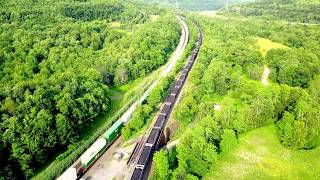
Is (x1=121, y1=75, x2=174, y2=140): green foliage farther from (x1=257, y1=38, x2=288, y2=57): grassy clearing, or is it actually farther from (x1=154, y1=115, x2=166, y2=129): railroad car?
(x1=257, y1=38, x2=288, y2=57): grassy clearing

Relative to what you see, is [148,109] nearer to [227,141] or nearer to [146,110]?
[146,110]

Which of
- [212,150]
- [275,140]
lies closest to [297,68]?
[275,140]

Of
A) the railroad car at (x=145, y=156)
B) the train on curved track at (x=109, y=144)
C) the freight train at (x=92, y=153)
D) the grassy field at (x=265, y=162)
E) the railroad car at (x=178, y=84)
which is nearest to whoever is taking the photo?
the freight train at (x=92, y=153)

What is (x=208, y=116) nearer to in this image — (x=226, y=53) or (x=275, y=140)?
(x=275, y=140)

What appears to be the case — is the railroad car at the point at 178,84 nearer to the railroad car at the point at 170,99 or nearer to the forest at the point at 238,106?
the forest at the point at 238,106

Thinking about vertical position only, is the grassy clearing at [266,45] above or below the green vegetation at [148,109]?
above

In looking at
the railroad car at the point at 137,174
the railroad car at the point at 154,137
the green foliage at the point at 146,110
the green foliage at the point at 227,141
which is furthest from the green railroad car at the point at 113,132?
the green foliage at the point at 227,141
